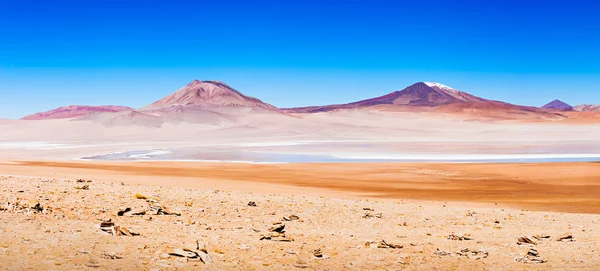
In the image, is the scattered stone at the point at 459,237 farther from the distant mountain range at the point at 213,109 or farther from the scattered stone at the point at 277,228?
the distant mountain range at the point at 213,109

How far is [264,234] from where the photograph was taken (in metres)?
9.53

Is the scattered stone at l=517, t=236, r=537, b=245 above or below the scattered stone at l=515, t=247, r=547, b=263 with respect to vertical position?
above

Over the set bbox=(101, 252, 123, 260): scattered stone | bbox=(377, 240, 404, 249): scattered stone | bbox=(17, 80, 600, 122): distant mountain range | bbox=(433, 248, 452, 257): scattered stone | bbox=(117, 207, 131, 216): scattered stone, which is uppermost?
bbox=(17, 80, 600, 122): distant mountain range

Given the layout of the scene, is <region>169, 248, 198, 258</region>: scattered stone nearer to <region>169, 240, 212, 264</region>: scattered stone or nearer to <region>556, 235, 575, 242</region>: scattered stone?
<region>169, 240, 212, 264</region>: scattered stone

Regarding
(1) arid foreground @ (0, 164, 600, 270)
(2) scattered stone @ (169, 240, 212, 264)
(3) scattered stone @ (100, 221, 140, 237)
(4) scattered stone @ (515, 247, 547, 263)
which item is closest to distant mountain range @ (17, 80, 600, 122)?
(1) arid foreground @ (0, 164, 600, 270)

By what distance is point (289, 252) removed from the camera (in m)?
8.37

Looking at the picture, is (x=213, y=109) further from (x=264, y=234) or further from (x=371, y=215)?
(x=264, y=234)

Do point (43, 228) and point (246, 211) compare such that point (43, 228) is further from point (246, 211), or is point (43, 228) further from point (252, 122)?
point (252, 122)

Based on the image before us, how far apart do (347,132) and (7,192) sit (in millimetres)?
87013

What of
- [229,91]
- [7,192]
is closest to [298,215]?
[7,192]

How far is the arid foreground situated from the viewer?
7.75 meters

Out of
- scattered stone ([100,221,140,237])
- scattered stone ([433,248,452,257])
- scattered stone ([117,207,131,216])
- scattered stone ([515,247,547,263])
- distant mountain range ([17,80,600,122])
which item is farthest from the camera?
distant mountain range ([17,80,600,122])

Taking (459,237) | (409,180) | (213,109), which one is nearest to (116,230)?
(459,237)

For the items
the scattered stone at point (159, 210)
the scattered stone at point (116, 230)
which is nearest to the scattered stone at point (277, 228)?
the scattered stone at point (116, 230)
